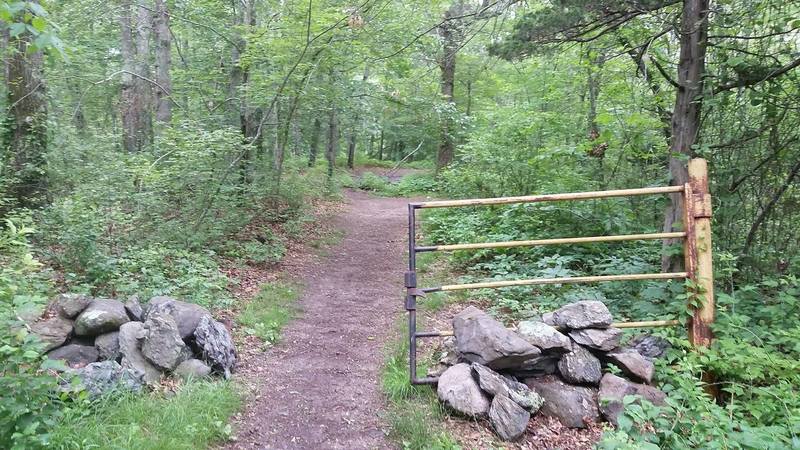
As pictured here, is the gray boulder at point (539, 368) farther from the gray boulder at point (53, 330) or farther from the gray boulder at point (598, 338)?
the gray boulder at point (53, 330)

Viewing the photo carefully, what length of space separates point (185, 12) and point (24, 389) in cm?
1070

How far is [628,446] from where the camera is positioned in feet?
8.64

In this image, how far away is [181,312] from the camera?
443 cm

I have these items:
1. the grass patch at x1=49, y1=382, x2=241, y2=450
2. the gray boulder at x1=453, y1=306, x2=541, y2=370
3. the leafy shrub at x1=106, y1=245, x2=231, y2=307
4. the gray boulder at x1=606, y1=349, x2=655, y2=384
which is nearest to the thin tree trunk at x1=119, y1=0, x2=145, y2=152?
the leafy shrub at x1=106, y1=245, x2=231, y2=307

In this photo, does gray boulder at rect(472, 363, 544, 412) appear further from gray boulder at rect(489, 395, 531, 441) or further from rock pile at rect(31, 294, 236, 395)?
rock pile at rect(31, 294, 236, 395)

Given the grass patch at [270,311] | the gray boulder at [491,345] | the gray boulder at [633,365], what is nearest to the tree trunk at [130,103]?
the grass patch at [270,311]

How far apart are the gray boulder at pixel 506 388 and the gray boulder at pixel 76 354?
121 inches

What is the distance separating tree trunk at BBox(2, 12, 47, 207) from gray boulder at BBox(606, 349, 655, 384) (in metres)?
7.62

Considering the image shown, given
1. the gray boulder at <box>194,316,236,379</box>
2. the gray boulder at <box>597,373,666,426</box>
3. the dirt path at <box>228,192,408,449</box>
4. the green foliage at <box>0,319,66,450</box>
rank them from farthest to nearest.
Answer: the gray boulder at <box>194,316,236,379</box> < the dirt path at <box>228,192,408,449</box> < the gray boulder at <box>597,373,666,426</box> < the green foliage at <box>0,319,66,450</box>

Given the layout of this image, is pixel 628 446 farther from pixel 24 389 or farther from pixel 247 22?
pixel 247 22

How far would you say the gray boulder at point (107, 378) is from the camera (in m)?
3.44

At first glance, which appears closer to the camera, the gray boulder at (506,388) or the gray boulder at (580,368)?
the gray boulder at (506,388)

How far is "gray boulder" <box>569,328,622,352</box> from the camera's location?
371 centimetres

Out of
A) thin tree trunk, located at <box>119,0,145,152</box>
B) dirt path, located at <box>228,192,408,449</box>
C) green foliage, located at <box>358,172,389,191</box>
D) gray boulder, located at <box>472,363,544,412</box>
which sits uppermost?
thin tree trunk, located at <box>119,0,145,152</box>
